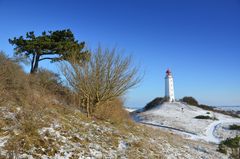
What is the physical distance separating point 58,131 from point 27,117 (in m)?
1.23

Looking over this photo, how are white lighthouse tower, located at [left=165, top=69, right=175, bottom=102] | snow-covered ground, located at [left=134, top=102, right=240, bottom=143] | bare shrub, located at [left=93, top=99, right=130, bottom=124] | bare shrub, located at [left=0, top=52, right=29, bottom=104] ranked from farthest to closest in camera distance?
white lighthouse tower, located at [left=165, top=69, right=175, bottom=102] → snow-covered ground, located at [left=134, top=102, right=240, bottom=143] → bare shrub, located at [left=93, top=99, right=130, bottom=124] → bare shrub, located at [left=0, top=52, right=29, bottom=104]

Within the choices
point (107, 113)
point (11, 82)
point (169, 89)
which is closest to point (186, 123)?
point (107, 113)

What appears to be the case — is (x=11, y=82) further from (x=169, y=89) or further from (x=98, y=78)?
(x=169, y=89)

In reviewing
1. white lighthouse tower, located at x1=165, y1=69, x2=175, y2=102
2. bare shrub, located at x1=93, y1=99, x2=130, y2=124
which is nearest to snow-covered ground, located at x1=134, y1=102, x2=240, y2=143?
white lighthouse tower, located at x1=165, y1=69, x2=175, y2=102

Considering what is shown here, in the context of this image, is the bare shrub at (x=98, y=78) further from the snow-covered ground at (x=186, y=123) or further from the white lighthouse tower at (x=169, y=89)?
the white lighthouse tower at (x=169, y=89)

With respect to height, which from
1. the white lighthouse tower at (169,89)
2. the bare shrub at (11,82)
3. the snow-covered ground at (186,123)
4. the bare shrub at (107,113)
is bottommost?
the snow-covered ground at (186,123)

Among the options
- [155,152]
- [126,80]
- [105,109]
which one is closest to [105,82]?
[126,80]

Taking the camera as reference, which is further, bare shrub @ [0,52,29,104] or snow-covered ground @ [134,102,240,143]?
snow-covered ground @ [134,102,240,143]

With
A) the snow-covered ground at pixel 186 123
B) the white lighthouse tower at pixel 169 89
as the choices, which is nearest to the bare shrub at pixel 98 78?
the snow-covered ground at pixel 186 123

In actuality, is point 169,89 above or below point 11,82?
above

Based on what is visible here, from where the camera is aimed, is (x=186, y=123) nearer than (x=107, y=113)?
No

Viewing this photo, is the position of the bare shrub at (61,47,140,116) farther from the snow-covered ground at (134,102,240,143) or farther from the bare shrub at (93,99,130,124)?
the snow-covered ground at (134,102,240,143)

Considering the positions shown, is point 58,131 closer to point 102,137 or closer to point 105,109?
point 102,137

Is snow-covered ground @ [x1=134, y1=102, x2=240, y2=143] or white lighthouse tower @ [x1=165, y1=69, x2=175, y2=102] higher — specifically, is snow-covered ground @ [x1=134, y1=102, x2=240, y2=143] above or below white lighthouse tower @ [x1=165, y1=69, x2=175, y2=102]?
below
